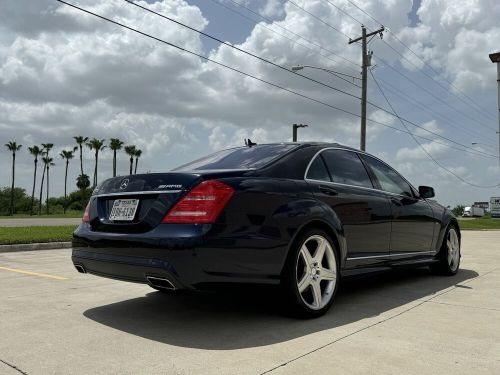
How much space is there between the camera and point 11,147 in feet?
262

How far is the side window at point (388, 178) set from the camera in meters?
5.41

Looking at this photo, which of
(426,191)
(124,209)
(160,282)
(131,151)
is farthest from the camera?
(131,151)

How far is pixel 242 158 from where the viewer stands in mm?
4492

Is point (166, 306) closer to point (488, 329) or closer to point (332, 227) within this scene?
point (332, 227)

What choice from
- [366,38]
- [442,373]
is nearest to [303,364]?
[442,373]

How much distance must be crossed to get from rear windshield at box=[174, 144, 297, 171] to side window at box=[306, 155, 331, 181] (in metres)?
0.26

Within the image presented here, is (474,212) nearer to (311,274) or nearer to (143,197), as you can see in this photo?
(311,274)

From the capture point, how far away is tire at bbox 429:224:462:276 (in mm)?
6504

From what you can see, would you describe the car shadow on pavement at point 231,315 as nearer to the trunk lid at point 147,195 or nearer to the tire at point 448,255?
the trunk lid at point 147,195

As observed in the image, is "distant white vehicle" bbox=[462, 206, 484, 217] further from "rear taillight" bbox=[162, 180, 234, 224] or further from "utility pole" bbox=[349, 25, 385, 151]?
"rear taillight" bbox=[162, 180, 234, 224]

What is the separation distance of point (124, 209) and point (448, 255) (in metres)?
4.57

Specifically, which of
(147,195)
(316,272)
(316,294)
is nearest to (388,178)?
(316,272)

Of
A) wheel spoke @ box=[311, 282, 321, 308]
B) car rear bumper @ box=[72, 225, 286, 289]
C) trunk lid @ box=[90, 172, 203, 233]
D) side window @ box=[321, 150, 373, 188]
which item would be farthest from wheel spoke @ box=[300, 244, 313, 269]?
trunk lid @ box=[90, 172, 203, 233]

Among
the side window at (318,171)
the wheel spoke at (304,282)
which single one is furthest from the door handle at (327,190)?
the wheel spoke at (304,282)
